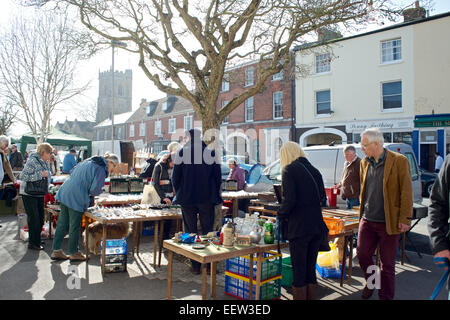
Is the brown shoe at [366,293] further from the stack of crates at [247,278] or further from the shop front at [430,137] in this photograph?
the shop front at [430,137]

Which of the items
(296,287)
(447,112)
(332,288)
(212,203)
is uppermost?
(447,112)

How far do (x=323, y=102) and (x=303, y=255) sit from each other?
19.2 metres

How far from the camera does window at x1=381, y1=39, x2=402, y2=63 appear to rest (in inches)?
738

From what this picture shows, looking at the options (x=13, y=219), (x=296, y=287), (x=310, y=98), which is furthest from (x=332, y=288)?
(x=310, y=98)

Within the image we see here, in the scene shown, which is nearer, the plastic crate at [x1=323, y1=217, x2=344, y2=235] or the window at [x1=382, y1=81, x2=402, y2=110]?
the plastic crate at [x1=323, y1=217, x2=344, y2=235]

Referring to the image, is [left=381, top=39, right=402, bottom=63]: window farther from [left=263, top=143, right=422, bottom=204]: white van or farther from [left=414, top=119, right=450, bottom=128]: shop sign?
[left=263, top=143, right=422, bottom=204]: white van

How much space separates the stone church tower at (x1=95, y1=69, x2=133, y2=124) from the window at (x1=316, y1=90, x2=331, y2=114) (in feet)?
186

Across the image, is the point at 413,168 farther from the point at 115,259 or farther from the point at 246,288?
the point at 115,259

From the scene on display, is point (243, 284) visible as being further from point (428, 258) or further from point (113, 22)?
point (113, 22)

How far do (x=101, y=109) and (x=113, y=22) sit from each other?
6927 centimetres

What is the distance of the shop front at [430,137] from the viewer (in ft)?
56.9

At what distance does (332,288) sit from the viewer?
4645 millimetres

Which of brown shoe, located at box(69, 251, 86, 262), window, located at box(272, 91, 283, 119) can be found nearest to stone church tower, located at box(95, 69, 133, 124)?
window, located at box(272, 91, 283, 119)

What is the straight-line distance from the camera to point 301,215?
12.1ft
